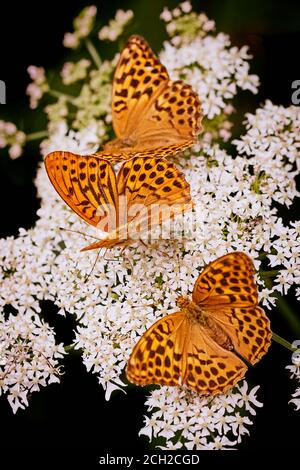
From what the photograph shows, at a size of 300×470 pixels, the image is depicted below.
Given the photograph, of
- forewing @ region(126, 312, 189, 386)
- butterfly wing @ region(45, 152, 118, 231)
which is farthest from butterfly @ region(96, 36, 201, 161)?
forewing @ region(126, 312, 189, 386)

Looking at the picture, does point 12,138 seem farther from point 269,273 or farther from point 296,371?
point 296,371

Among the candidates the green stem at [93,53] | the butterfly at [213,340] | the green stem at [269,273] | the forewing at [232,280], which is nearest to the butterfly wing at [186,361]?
the butterfly at [213,340]

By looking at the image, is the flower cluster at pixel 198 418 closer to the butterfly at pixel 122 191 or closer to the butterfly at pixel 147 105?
the butterfly at pixel 122 191

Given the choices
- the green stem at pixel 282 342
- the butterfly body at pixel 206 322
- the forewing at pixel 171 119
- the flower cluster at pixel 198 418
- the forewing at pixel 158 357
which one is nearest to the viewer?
the forewing at pixel 158 357

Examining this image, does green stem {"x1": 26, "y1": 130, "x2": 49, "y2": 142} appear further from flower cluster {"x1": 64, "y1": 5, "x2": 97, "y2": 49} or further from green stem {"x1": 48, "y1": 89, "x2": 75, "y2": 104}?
flower cluster {"x1": 64, "y1": 5, "x2": 97, "y2": 49}

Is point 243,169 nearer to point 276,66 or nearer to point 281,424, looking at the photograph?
point 276,66

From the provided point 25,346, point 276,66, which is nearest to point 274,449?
point 25,346

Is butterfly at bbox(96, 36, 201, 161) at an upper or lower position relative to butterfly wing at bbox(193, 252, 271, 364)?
upper
